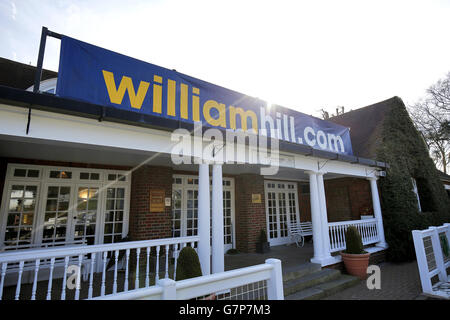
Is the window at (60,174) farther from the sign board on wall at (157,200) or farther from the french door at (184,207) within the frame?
the french door at (184,207)

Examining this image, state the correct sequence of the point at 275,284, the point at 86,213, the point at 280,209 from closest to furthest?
the point at 275,284
the point at 86,213
the point at 280,209

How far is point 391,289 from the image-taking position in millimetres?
5469

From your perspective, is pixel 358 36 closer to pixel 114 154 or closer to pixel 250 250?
pixel 114 154

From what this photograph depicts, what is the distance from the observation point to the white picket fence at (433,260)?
514 centimetres

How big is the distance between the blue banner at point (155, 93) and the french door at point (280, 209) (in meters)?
3.58

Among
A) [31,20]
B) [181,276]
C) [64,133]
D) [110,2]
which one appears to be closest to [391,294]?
[181,276]

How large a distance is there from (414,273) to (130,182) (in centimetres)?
839

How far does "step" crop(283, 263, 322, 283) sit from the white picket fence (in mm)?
2136

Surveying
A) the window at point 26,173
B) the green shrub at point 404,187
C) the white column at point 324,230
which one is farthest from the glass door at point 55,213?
the green shrub at point 404,187

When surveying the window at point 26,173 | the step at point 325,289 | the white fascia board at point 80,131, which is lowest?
the step at point 325,289

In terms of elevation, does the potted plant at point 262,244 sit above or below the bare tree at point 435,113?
below

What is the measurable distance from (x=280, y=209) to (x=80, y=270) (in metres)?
7.69

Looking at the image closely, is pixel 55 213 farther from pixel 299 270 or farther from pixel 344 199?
pixel 344 199

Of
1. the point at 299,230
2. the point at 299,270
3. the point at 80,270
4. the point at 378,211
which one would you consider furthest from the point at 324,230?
the point at 80,270
